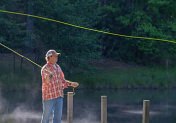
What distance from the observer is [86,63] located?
28.9 m

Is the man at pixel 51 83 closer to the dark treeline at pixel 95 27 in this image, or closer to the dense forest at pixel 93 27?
the dense forest at pixel 93 27

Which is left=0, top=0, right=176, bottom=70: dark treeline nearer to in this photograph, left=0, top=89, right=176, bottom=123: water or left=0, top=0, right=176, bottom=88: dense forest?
left=0, top=0, right=176, bottom=88: dense forest

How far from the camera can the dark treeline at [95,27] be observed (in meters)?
28.5

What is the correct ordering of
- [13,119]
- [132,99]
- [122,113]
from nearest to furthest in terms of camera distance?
[13,119]
[122,113]
[132,99]

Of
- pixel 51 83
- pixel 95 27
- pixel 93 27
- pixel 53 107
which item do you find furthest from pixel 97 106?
pixel 51 83

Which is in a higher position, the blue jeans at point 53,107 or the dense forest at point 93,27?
the dense forest at point 93,27

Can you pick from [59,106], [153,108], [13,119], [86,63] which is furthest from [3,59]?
[59,106]

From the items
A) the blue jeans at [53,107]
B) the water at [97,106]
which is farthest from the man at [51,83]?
the water at [97,106]

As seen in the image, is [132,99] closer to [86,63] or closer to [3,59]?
[86,63]

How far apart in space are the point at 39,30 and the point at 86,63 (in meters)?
2.77

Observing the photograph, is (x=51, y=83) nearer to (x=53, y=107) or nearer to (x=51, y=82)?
(x=51, y=82)

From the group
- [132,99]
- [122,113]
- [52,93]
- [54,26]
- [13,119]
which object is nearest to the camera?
[52,93]

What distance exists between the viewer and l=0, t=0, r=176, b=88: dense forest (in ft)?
93.6

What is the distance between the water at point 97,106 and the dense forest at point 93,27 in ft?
8.96
